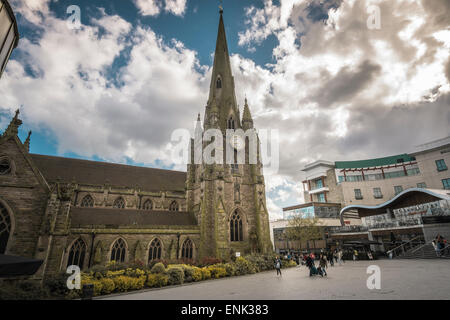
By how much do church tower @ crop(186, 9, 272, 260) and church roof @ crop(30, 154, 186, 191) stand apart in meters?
5.74

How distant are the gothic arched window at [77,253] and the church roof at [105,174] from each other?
10.5 meters

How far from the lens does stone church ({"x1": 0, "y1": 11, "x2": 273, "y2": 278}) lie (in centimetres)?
1528

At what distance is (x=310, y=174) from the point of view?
6431 centimetres

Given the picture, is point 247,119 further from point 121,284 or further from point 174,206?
point 121,284

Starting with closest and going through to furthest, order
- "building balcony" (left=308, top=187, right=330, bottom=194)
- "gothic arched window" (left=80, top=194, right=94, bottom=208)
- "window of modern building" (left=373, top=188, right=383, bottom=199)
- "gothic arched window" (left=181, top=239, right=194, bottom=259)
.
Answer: "gothic arched window" (left=181, top=239, right=194, bottom=259)
"gothic arched window" (left=80, top=194, right=94, bottom=208)
"window of modern building" (left=373, top=188, right=383, bottom=199)
"building balcony" (left=308, top=187, right=330, bottom=194)

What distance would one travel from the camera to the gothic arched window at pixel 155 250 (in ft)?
74.8

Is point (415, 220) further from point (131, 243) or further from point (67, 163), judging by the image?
point (67, 163)

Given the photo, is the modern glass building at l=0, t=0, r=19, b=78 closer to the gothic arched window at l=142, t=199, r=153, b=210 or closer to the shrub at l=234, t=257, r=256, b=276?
the shrub at l=234, t=257, r=256, b=276

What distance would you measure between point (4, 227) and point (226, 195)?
64.8 feet

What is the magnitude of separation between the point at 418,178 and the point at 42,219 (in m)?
64.2

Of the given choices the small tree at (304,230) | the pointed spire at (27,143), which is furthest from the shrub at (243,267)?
the small tree at (304,230)

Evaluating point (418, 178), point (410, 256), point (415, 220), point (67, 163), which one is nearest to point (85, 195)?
point (67, 163)

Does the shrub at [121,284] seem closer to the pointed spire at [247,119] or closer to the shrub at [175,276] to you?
the shrub at [175,276]

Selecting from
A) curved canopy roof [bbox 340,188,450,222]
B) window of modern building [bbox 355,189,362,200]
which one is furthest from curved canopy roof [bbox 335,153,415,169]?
curved canopy roof [bbox 340,188,450,222]
